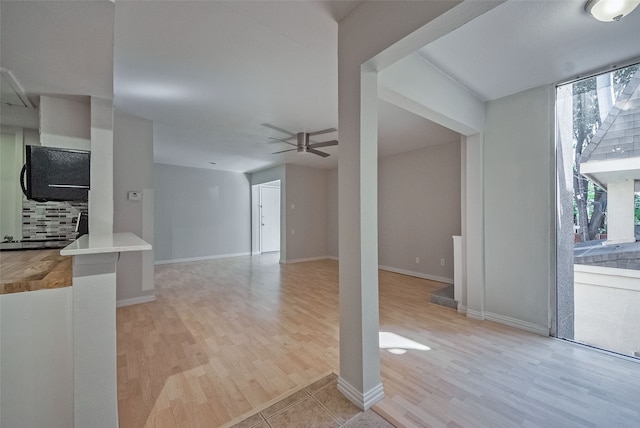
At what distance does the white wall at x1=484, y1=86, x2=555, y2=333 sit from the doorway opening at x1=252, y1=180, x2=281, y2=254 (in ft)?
17.2

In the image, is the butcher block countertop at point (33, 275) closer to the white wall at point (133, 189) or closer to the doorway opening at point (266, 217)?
the white wall at point (133, 189)

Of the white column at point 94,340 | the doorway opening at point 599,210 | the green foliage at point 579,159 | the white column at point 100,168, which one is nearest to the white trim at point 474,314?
the doorway opening at point 599,210

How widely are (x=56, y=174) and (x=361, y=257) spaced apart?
2.36 m

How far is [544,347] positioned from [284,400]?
2.21 m

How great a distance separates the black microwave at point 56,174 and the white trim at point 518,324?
13.0ft

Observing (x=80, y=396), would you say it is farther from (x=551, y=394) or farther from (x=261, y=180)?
(x=261, y=180)

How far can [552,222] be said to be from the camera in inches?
91.4

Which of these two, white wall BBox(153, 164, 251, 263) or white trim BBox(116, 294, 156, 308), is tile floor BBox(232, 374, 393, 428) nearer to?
white trim BBox(116, 294, 156, 308)

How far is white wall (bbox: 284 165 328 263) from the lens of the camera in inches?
237

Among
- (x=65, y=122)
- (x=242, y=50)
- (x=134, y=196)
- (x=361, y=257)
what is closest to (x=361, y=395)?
(x=361, y=257)

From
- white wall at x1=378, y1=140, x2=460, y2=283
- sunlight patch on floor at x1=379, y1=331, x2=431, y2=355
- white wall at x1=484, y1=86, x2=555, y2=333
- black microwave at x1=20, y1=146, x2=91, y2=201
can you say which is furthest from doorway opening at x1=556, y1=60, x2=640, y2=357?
black microwave at x1=20, y1=146, x2=91, y2=201

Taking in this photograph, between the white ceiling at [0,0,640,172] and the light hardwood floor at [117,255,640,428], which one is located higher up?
the white ceiling at [0,0,640,172]

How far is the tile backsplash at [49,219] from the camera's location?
2.32m

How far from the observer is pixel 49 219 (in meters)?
2.40
